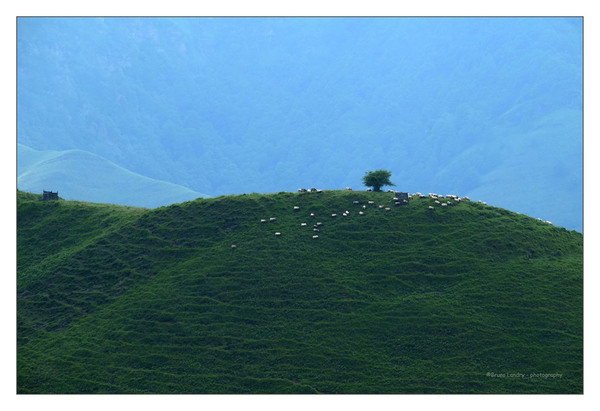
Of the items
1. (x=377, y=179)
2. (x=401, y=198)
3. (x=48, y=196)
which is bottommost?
(x=401, y=198)

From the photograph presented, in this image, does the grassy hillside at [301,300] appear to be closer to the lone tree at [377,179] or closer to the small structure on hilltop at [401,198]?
the small structure on hilltop at [401,198]

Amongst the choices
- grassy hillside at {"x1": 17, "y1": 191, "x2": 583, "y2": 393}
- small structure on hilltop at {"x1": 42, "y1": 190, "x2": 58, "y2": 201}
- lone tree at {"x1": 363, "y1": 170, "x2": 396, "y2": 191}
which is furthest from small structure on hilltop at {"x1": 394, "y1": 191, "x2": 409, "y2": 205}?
small structure on hilltop at {"x1": 42, "y1": 190, "x2": 58, "y2": 201}

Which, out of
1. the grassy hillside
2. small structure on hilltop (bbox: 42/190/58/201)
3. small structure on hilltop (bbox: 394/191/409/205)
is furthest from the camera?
small structure on hilltop (bbox: 42/190/58/201)

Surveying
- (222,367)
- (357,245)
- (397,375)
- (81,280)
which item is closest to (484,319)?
(397,375)

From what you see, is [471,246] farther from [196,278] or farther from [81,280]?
[81,280]

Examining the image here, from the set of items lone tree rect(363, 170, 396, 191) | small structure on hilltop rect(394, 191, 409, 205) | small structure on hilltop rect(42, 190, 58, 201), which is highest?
lone tree rect(363, 170, 396, 191)

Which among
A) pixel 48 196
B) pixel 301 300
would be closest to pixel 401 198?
pixel 301 300

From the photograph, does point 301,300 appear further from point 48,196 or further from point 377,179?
point 48,196

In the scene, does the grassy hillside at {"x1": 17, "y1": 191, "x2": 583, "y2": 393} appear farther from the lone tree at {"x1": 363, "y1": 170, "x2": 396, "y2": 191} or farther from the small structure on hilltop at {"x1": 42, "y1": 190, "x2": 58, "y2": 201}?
the small structure on hilltop at {"x1": 42, "y1": 190, "x2": 58, "y2": 201}
